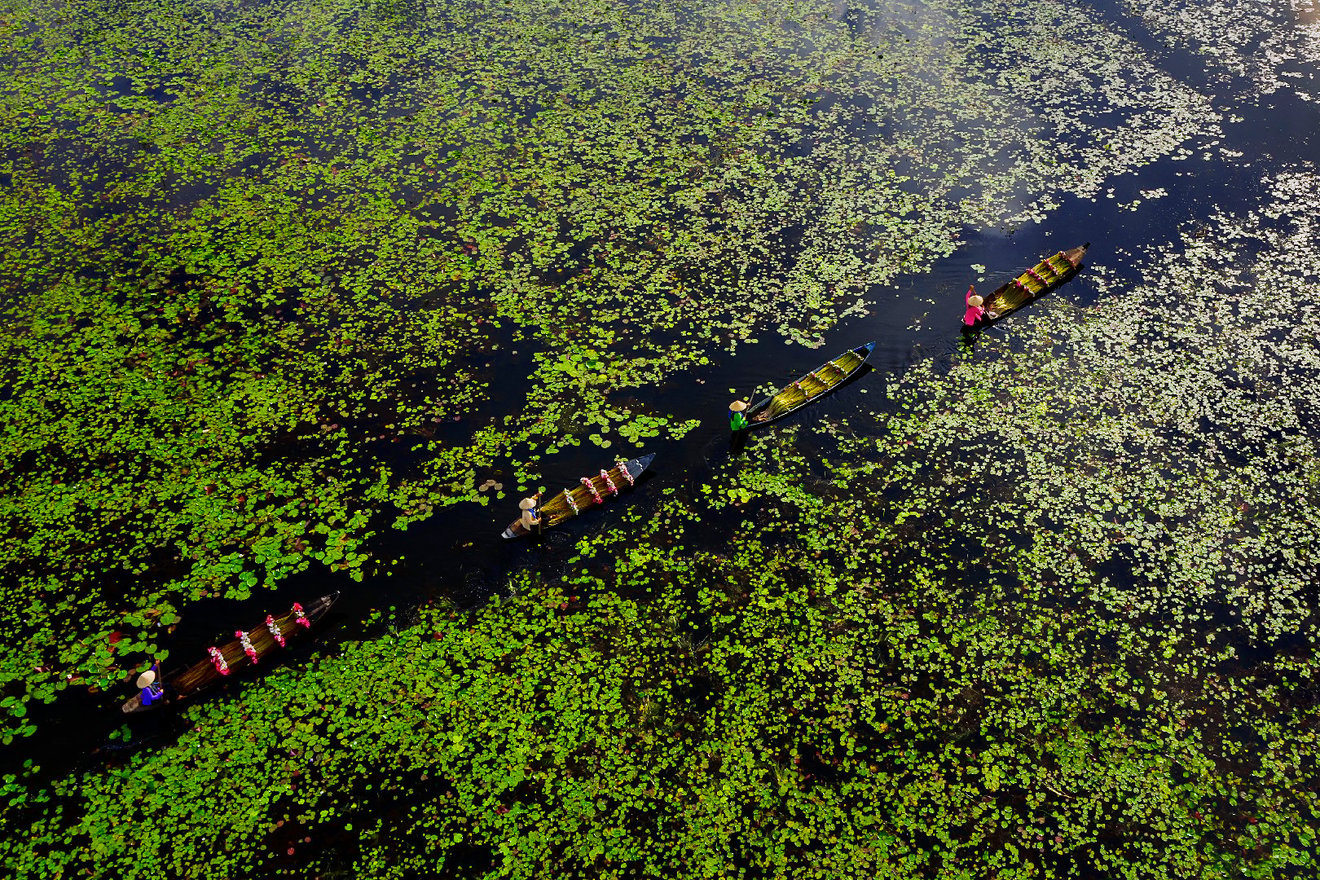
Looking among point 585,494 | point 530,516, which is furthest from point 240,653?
point 585,494

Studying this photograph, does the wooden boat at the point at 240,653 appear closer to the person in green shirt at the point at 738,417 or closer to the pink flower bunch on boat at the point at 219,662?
the pink flower bunch on boat at the point at 219,662

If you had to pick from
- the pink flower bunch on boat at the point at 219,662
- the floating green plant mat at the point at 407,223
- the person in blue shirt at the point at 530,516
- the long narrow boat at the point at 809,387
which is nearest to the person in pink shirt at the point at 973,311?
the floating green plant mat at the point at 407,223

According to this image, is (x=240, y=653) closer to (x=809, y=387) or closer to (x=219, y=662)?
(x=219, y=662)

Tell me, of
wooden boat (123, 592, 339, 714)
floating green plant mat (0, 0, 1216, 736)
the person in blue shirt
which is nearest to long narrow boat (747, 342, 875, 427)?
floating green plant mat (0, 0, 1216, 736)

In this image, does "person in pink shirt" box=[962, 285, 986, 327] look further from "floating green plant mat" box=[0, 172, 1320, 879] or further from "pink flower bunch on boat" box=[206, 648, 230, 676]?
"pink flower bunch on boat" box=[206, 648, 230, 676]

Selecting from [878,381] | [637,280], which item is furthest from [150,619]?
[878,381]
